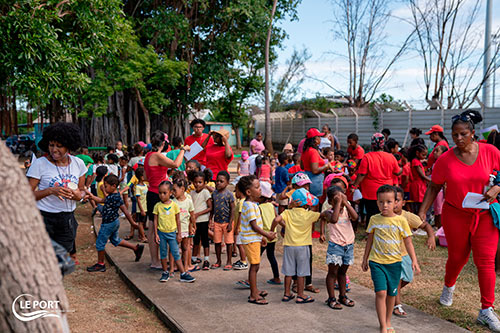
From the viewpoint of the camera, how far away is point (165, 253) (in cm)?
562

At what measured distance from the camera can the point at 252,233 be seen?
4949mm

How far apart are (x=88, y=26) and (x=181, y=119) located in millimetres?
12733

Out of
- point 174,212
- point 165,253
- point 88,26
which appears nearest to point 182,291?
point 165,253

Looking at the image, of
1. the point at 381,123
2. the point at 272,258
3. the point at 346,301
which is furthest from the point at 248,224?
the point at 381,123

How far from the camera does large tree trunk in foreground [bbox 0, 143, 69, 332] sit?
6.17ft

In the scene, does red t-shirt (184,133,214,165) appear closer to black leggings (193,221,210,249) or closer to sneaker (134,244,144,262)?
black leggings (193,221,210,249)

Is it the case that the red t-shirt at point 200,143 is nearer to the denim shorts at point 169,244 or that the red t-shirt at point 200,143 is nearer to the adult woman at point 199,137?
the adult woman at point 199,137

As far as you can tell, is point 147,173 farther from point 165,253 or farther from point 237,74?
point 237,74

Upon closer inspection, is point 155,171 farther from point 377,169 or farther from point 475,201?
point 475,201

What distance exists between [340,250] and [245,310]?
3.77 ft

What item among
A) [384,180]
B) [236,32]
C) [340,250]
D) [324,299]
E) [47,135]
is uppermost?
[236,32]

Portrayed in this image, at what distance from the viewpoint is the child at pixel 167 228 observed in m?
5.56

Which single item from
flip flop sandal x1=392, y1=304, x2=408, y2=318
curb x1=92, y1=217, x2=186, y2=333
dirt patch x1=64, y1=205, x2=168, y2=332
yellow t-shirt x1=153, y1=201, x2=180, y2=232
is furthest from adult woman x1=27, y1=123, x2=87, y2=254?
flip flop sandal x1=392, y1=304, x2=408, y2=318

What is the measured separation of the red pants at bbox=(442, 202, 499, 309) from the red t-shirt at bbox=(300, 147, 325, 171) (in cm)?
297
